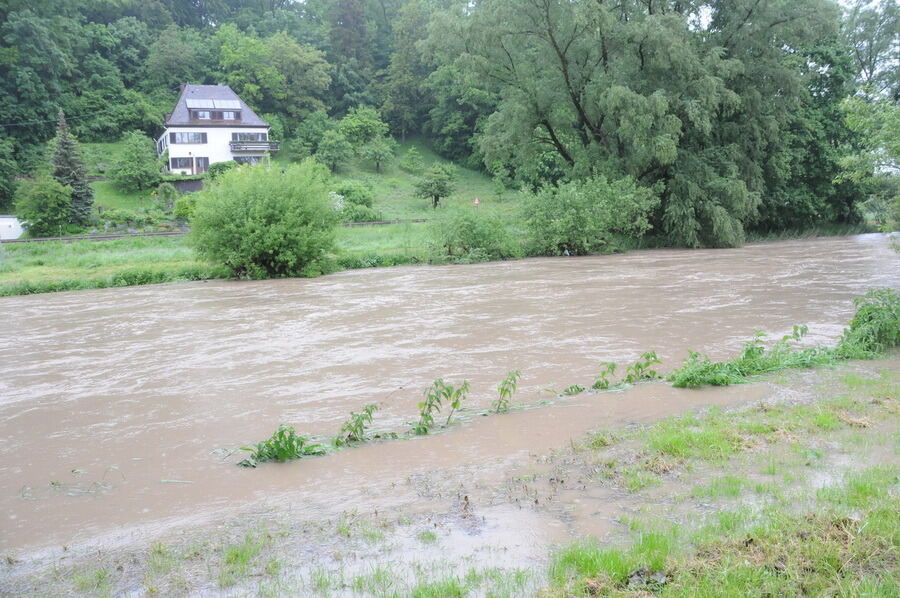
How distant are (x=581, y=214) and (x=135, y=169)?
38.5 meters

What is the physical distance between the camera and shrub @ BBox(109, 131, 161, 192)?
52.8 metres

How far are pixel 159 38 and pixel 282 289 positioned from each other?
69.5 m

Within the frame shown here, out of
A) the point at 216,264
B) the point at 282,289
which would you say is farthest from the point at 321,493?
the point at 216,264

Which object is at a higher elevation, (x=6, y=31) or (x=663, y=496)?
(x=6, y=31)

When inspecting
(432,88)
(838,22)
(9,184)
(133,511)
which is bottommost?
(133,511)

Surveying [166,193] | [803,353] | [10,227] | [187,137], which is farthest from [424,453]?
[187,137]

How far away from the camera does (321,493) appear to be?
5.68 meters

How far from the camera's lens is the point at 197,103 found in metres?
65.2

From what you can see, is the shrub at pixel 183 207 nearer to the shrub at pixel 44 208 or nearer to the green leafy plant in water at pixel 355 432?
the shrub at pixel 44 208

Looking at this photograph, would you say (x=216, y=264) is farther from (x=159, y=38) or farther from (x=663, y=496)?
(x=159, y=38)

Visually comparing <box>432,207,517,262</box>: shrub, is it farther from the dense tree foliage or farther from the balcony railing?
the balcony railing

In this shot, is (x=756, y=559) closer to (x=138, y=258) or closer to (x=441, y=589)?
(x=441, y=589)

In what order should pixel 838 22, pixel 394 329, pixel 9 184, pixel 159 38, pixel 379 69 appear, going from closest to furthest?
1. pixel 394 329
2. pixel 838 22
3. pixel 9 184
4. pixel 159 38
5. pixel 379 69

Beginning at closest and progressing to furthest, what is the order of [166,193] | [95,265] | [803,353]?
1. [803,353]
2. [95,265]
3. [166,193]
